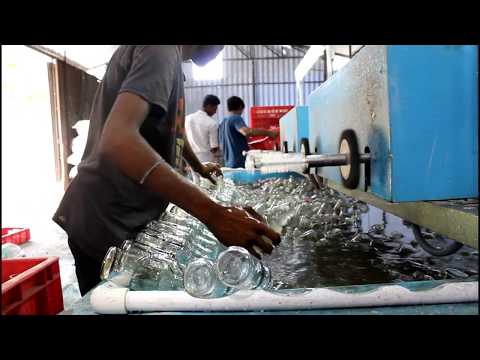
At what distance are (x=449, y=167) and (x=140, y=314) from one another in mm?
819

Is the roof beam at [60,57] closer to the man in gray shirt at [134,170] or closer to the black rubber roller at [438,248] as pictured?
the man in gray shirt at [134,170]

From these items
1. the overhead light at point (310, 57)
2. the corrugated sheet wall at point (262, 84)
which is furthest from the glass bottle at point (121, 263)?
the corrugated sheet wall at point (262, 84)

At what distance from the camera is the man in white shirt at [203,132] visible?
4305 mm

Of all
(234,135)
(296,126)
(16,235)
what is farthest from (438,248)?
(16,235)

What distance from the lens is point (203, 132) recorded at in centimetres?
435

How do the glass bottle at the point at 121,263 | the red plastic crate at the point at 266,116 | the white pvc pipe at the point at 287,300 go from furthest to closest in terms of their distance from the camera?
the red plastic crate at the point at 266,116, the glass bottle at the point at 121,263, the white pvc pipe at the point at 287,300

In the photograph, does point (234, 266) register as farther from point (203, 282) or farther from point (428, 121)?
point (428, 121)

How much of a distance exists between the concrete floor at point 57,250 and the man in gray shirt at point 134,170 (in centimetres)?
132

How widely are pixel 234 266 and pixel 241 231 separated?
0.08 m

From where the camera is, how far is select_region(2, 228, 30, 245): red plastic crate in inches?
127

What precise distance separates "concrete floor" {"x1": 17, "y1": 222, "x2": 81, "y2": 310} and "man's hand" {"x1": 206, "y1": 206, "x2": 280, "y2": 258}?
1.84 m

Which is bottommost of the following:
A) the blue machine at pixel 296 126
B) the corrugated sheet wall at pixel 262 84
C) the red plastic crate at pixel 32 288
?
the red plastic crate at pixel 32 288

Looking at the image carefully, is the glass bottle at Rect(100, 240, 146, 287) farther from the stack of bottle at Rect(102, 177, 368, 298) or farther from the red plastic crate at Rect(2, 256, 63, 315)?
the red plastic crate at Rect(2, 256, 63, 315)
